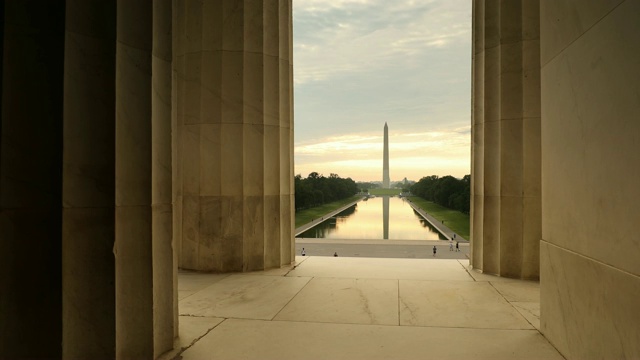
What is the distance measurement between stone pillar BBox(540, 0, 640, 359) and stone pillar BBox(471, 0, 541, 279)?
6.35m

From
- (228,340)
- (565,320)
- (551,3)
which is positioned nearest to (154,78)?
(228,340)

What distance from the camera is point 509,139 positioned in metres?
15.1

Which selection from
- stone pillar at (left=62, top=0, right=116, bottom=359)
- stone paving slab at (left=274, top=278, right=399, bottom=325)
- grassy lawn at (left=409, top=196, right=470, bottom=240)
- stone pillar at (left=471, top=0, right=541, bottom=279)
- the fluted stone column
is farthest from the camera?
grassy lawn at (left=409, top=196, right=470, bottom=240)

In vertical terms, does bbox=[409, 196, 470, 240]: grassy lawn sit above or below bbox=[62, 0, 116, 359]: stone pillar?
below

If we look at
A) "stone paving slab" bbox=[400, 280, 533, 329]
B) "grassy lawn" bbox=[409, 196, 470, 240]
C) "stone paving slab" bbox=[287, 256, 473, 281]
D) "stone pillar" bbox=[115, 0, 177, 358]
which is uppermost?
"stone pillar" bbox=[115, 0, 177, 358]

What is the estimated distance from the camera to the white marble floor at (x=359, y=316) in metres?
8.20

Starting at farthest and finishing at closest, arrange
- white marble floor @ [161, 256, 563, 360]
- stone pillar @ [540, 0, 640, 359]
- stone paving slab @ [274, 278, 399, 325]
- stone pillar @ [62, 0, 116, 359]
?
1. stone paving slab @ [274, 278, 399, 325]
2. white marble floor @ [161, 256, 563, 360]
3. stone pillar @ [62, 0, 116, 359]
4. stone pillar @ [540, 0, 640, 359]

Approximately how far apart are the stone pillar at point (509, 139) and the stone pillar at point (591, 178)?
20.8 feet

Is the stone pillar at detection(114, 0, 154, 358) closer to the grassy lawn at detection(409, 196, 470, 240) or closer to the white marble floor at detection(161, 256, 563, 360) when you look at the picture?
the white marble floor at detection(161, 256, 563, 360)

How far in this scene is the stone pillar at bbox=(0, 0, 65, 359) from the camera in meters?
6.14

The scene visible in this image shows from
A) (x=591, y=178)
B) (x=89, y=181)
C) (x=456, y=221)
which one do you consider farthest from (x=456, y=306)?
(x=456, y=221)

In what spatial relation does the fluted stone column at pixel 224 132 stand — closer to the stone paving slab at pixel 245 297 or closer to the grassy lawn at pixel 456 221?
the stone paving slab at pixel 245 297

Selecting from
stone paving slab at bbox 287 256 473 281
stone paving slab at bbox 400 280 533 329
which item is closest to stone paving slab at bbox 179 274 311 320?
stone paving slab at bbox 287 256 473 281

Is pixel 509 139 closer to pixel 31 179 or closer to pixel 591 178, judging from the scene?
pixel 591 178
